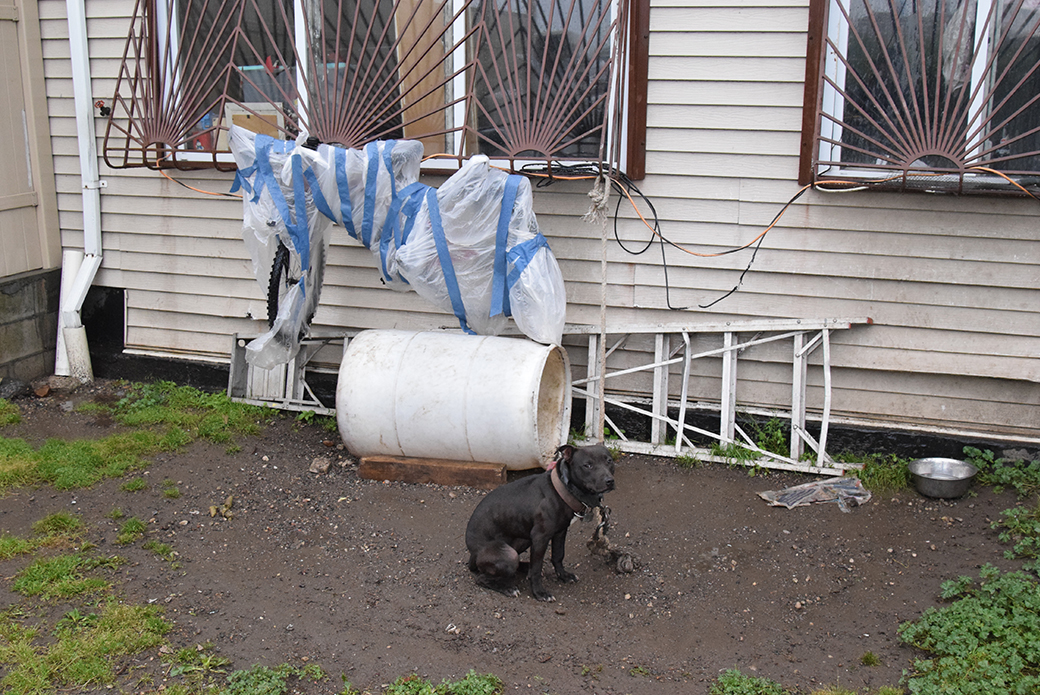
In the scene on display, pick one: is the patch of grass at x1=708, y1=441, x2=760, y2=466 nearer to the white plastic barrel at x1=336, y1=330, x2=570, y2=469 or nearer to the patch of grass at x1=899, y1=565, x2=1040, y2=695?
the white plastic barrel at x1=336, y1=330, x2=570, y2=469

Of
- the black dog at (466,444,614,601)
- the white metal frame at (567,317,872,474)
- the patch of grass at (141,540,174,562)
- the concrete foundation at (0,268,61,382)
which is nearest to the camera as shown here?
the black dog at (466,444,614,601)

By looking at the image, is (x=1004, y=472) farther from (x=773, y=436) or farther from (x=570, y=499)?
(x=570, y=499)

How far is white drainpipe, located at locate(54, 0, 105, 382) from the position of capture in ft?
21.4

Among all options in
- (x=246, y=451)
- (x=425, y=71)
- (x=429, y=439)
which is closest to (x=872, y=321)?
(x=429, y=439)

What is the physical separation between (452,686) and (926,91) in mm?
3908

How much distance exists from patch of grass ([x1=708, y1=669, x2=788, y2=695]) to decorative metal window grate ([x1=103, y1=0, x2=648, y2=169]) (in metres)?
3.03

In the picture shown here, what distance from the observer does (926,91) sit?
489 centimetres

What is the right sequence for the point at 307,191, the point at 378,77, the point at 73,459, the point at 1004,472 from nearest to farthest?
the point at 1004,472 → the point at 307,191 → the point at 73,459 → the point at 378,77

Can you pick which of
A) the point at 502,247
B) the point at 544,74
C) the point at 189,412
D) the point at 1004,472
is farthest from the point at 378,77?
the point at 1004,472

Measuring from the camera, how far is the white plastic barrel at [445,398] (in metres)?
5.15

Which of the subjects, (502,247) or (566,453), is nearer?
(566,453)

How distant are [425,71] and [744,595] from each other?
12.4 feet

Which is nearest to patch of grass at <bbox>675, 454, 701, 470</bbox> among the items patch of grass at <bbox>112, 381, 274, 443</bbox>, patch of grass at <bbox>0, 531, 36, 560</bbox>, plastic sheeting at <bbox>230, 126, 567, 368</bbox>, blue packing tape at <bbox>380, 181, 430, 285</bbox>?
plastic sheeting at <bbox>230, 126, 567, 368</bbox>

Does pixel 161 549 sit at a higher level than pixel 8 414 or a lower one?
lower
